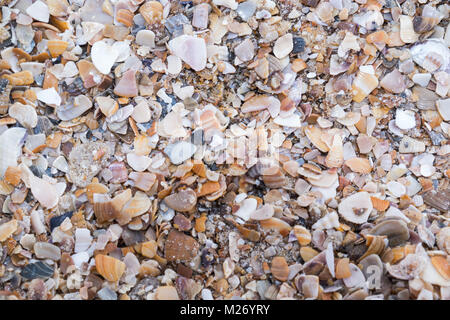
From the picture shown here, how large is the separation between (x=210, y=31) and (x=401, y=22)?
18.4 inches

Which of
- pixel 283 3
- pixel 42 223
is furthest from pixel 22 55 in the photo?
pixel 283 3

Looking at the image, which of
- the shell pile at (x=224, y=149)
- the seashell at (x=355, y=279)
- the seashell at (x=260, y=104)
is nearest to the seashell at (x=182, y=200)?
the shell pile at (x=224, y=149)

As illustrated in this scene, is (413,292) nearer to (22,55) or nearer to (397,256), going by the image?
(397,256)

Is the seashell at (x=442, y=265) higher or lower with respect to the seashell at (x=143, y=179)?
lower

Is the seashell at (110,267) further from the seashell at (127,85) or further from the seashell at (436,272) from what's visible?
the seashell at (436,272)

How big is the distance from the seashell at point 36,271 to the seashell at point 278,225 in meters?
0.45

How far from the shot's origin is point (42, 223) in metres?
0.96

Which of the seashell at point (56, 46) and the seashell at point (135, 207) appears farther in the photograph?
the seashell at point (56, 46)

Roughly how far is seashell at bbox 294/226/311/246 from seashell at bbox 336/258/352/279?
0.26 ft

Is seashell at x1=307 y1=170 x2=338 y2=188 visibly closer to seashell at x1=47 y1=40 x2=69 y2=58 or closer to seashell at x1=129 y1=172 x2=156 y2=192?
seashell at x1=129 y1=172 x2=156 y2=192

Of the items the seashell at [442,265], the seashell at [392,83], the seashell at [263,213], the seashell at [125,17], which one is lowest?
the seashell at [442,265]

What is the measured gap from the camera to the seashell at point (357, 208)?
0.97 metres

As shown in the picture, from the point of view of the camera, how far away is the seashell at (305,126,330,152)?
103 cm

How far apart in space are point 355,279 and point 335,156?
0.91 feet
